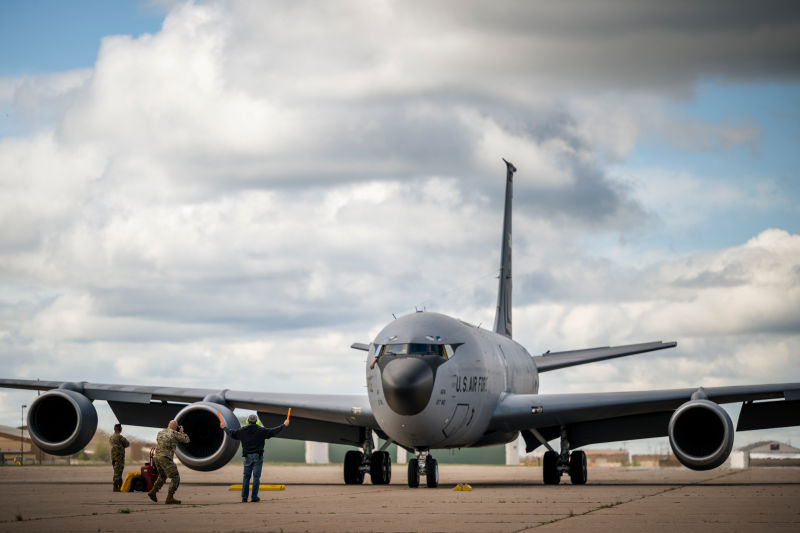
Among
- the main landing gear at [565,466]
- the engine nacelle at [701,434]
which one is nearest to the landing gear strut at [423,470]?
the main landing gear at [565,466]

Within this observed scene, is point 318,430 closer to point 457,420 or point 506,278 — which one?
point 457,420

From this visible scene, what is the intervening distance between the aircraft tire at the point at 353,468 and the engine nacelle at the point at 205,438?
362 cm

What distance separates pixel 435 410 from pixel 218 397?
6484 mm

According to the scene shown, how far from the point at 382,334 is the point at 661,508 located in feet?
31.0

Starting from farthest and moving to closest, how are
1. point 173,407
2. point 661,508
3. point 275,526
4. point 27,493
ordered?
point 173,407 < point 27,493 < point 661,508 < point 275,526

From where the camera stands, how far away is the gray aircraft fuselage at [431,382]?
2277 cm

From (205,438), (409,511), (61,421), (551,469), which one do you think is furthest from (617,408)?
(61,421)

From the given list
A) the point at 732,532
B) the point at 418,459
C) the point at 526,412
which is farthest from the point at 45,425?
the point at 732,532

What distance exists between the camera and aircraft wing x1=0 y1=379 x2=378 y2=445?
26578mm

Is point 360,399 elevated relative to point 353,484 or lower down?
elevated

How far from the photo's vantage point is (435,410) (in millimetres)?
23047

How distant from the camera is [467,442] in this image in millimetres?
26172

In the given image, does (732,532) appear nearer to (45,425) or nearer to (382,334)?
(382,334)

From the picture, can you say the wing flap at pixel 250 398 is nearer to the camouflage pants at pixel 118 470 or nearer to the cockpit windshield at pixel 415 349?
the cockpit windshield at pixel 415 349
